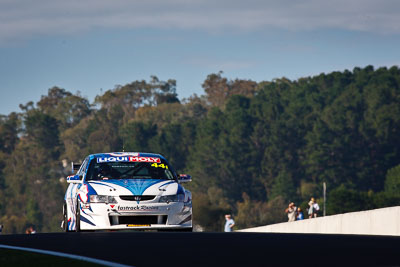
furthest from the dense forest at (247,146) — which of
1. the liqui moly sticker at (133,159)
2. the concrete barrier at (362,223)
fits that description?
the liqui moly sticker at (133,159)

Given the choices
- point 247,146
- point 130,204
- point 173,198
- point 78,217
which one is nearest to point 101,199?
point 130,204

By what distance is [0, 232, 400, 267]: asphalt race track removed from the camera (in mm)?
10367

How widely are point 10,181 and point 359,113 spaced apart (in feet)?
193

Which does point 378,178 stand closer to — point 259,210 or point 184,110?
point 259,210

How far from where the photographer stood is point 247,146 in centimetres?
15838

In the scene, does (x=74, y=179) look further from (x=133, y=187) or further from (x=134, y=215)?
(x=134, y=215)

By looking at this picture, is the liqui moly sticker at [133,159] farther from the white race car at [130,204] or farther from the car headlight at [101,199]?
the car headlight at [101,199]

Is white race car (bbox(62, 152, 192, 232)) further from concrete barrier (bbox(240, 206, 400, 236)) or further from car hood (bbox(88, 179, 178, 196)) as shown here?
concrete barrier (bbox(240, 206, 400, 236))

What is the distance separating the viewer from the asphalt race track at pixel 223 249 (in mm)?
10367

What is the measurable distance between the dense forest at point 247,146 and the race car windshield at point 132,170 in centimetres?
10037

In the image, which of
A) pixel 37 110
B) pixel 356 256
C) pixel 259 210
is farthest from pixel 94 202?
pixel 37 110

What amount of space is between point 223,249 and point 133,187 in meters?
5.30

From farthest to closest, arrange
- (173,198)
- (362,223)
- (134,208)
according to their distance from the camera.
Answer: (362,223)
(173,198)
(134,208)

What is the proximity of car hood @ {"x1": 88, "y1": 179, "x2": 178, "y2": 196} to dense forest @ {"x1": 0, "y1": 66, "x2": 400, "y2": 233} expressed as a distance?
101539mm
